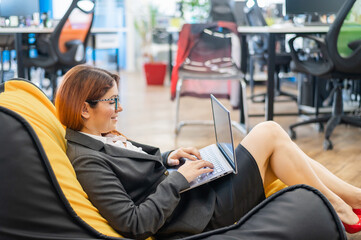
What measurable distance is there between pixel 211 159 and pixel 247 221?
0.28 m

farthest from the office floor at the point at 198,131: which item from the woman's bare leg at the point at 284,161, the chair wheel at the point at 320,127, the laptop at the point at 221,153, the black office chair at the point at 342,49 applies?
the laptop at the point at 221,153

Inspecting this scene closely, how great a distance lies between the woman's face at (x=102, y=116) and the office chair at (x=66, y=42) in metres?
2.78

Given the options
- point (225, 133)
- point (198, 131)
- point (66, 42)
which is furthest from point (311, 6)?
point (225, 133)

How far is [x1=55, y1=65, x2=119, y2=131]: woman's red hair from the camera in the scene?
1.41m

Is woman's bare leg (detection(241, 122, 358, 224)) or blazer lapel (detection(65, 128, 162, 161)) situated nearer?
blazer lapel (detection(65, 128, 162, 161))

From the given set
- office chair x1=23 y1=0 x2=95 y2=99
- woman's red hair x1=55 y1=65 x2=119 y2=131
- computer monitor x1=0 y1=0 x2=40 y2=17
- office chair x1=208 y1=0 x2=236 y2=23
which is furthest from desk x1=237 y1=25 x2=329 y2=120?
office chair x1=208 y1=0 x2=236 y2=23

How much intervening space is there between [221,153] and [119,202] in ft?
1.75

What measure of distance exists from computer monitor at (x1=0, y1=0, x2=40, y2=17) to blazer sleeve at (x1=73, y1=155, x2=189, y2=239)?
3.83 metres

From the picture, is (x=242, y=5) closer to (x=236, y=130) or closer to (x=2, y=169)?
(x=236, y=130)

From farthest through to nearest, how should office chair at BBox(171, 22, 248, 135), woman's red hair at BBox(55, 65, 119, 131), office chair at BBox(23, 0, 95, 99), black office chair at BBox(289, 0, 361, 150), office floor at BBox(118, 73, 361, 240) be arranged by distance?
office chair at BBox(23, 0, 95, 99)
office chair at BBox(171, 22, 248, 135)
black office chair at BBox(289, 0, 361, 150)
office floor at BBox(118, 73, 361, 240)
woman's red hair at BBox(55, 65, 119, 131)

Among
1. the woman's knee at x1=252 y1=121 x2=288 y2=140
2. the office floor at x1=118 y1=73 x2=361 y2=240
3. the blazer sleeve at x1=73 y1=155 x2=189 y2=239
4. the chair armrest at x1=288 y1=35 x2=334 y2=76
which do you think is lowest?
the office floor at x1=118 y1=73 x2=361 y2=240

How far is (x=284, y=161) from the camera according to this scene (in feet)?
5.50

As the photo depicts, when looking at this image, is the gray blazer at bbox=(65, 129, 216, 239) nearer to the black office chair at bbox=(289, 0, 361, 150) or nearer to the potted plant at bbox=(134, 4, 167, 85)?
the black office chair at bbox=(289, 0, 361, 150)

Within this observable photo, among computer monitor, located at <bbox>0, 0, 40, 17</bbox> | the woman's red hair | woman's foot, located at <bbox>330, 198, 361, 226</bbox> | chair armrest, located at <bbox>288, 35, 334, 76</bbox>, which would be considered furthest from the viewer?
computer monitor, located at <bbox>0, 0, 40, 17</bbox>
